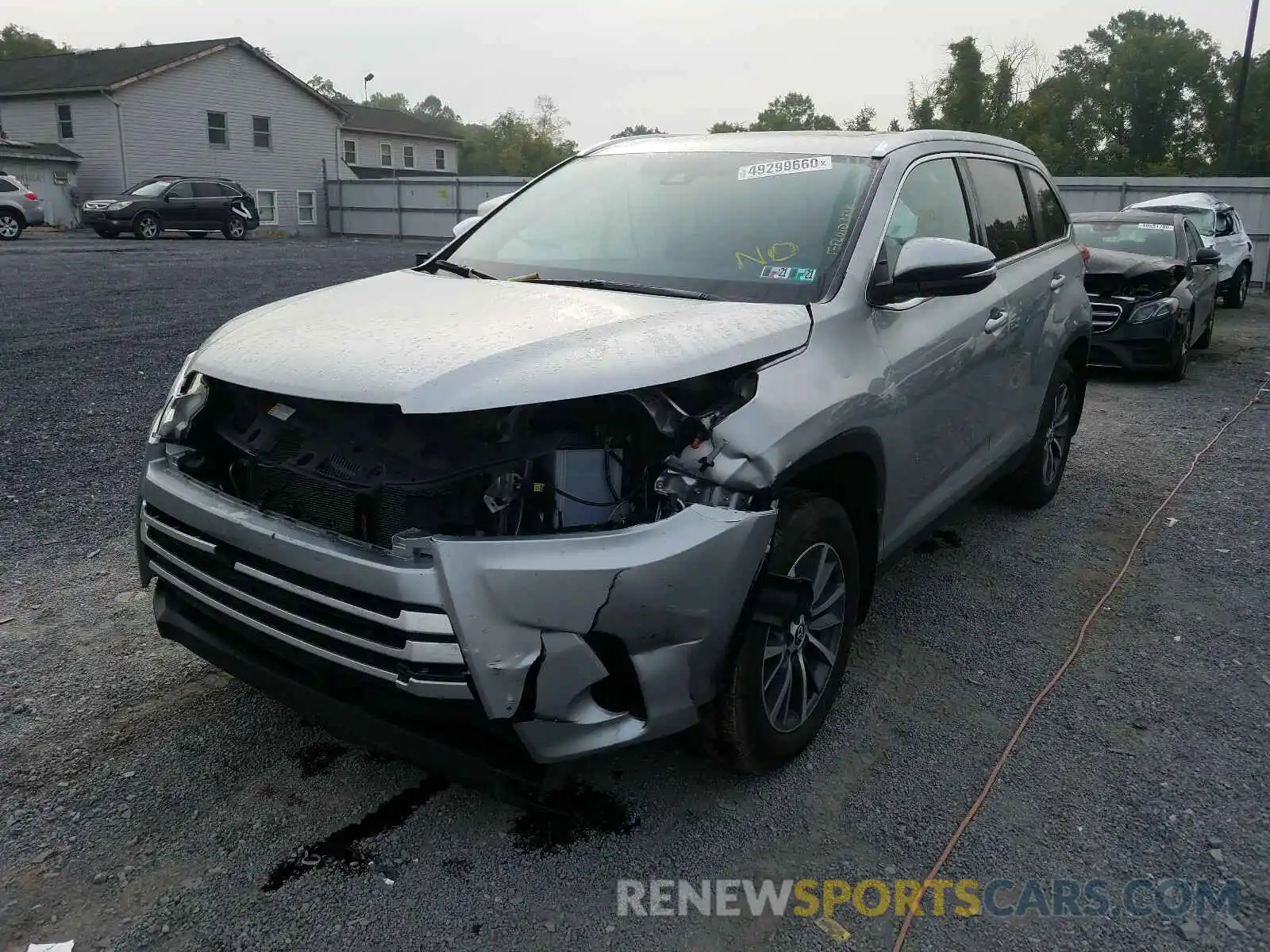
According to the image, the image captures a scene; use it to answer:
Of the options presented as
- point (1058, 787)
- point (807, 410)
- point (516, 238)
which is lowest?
point (1058, 787)

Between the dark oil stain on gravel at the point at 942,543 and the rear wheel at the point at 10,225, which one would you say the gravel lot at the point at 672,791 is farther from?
the rear wheel at the point at 10,225

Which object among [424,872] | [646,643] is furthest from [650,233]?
[424,872]

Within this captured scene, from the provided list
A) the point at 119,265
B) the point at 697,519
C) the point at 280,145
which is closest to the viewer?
the point at 697,519

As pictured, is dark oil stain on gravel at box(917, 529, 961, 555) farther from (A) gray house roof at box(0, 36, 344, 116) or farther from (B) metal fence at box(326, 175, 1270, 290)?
(A) gray house roof at box(0, 36, 344, 116)

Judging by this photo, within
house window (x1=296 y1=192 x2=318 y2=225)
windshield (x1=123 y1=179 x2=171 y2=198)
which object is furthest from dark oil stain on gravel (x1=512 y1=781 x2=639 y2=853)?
house window (x1=296 y1=192 x2=318 y2=225)

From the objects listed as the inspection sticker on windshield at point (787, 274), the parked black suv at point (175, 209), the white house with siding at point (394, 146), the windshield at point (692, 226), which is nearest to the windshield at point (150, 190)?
the parked black suv at point (175, 209)

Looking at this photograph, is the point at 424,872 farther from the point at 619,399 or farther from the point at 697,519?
the point at 619,399

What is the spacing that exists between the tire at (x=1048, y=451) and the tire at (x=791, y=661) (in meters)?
2.42

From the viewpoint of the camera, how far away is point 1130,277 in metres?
10.0

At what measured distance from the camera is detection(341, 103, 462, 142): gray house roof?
49812 millimetres

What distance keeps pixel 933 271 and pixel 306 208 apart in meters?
38.0

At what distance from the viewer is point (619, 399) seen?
104 inches

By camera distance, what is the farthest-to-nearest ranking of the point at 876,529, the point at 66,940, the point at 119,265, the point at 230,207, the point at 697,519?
the point at 230,207, the point at 119,265, the point at 876,529, the point at 697,519, the point at 66,940

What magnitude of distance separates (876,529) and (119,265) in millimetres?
17630
